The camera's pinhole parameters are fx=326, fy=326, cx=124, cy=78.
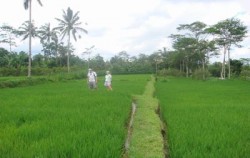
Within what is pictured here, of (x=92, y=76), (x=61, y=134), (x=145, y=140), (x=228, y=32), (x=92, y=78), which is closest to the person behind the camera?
(x=61, y=134)

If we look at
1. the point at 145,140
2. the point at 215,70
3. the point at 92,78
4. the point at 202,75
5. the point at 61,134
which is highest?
the point at 215,70

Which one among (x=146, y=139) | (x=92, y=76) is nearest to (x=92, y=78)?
(x=92, y=76)

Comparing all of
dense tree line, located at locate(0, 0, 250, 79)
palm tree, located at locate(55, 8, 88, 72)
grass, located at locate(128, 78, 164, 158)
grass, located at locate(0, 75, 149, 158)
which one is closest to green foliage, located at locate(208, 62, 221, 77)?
dense tree line, located at locate(0, 0, 250, 79)

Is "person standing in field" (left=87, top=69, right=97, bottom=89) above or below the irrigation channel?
above

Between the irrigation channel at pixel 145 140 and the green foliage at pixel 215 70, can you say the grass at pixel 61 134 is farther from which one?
the green foliage at pixel 215 70

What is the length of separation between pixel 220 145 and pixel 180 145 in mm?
655

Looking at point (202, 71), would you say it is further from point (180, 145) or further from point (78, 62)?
point (180, 145)

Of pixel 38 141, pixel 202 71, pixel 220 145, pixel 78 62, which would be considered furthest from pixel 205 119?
pixel 78 62

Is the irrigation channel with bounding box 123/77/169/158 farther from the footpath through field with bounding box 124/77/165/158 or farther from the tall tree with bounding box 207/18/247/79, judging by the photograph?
the tall tree with bounding box 207/18/247/79

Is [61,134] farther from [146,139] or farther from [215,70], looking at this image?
[215,70]

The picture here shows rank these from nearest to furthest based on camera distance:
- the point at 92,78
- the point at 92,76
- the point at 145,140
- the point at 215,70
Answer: the point at 145,140 → the point at 92,76 → the point at 92,78 → the point at 215,70

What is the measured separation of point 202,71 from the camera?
1654 inches

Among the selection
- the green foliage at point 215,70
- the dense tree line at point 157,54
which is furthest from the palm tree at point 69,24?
the green foliage at point 215,70

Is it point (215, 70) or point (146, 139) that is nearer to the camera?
point (146, 139)
